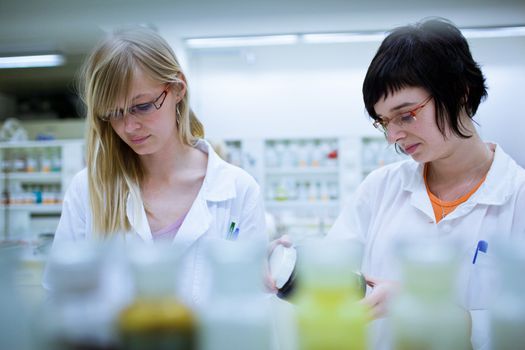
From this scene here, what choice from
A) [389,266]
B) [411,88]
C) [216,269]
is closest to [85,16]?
[411,88]

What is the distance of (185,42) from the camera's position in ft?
16.0

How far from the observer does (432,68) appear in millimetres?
1035

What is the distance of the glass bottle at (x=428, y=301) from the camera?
0.41 meters

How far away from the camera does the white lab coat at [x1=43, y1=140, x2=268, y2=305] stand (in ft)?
3.63

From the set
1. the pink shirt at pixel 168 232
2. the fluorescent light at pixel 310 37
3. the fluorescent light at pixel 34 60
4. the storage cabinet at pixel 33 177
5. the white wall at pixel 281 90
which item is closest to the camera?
the pink shirt at pixel 168 232

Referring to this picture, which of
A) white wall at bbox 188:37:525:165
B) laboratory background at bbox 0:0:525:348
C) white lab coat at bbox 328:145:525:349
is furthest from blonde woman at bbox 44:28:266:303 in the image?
white wall at bbox 188:37:525:165

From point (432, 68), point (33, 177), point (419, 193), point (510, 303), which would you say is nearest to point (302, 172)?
point (33, 177)

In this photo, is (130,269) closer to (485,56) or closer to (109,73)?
(109,73)

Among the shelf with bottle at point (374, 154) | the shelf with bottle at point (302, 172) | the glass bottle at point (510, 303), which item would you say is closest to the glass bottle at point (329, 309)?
the glass bottle at point (510, 303)

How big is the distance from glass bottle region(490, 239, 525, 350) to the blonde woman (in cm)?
68

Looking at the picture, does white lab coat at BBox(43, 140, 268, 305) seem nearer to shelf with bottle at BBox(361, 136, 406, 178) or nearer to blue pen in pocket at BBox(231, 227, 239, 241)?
blue pen in pocket at BBox(231, 227, 239, 241)

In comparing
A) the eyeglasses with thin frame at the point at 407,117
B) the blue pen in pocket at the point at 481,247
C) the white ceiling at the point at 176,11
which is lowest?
the blue pen in pocket at the point at 481,247

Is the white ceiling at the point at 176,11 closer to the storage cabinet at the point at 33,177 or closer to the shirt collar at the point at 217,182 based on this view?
the shirt collar at the point at 217,182

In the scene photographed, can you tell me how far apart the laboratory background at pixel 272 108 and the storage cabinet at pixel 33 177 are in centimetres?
1
